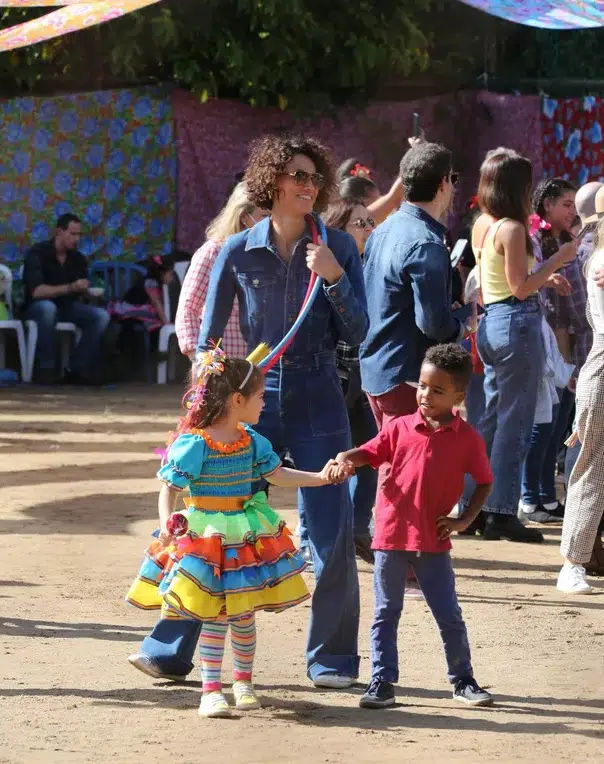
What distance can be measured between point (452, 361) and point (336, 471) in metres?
0.52

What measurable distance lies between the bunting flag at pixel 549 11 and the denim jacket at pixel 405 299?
4.80 m

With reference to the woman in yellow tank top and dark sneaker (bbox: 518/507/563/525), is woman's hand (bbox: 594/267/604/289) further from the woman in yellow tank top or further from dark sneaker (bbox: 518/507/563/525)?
dark sneaker (bbox: 518/507/563/525)

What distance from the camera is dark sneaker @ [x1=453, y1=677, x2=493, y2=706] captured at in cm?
554

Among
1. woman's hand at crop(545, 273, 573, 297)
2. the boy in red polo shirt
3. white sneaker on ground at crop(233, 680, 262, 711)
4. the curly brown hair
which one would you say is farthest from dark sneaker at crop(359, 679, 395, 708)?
woman's hand at crop(545, 273, 573, 297)

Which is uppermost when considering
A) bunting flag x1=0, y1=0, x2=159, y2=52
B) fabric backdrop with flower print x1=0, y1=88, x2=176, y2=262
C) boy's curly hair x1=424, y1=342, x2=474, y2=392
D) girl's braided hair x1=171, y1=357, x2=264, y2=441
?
bunting flag x1=0, y1=0, x2=159, y2=52

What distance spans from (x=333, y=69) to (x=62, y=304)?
13.7 feet

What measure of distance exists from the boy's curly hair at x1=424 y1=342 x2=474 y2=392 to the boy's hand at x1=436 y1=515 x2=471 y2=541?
1.42 feet

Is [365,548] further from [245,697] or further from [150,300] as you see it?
[150,300]

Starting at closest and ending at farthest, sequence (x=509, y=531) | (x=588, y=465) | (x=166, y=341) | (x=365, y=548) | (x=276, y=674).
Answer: (x=276, y=674), (x=588, y=465), (x=365, y=548), (x=509, y=531), (x=166, y=341)

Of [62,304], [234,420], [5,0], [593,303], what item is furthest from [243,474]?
[62,304]

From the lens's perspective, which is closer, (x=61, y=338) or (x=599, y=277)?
(x=599, y=277)

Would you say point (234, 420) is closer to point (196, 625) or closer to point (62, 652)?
point (196, 625)

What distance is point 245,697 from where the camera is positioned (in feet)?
17.9

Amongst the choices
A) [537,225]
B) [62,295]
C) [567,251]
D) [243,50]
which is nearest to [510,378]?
[567,251]
